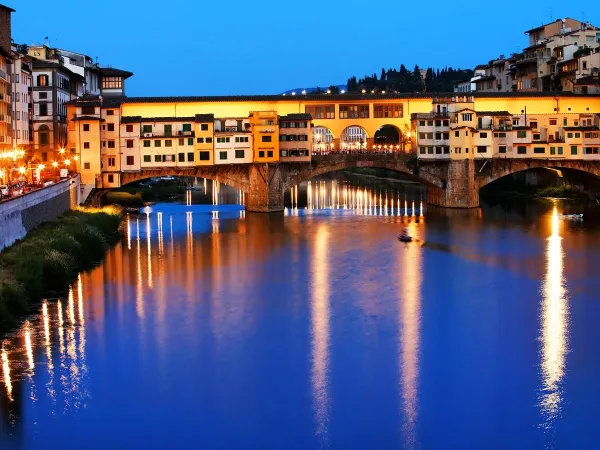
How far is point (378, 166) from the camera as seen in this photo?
141 feet

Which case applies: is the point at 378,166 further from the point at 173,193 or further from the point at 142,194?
the point at 173,193

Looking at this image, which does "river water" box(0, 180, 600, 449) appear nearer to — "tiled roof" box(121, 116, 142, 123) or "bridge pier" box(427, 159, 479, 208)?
"tiled roof" box(121, 116, 142, 123)

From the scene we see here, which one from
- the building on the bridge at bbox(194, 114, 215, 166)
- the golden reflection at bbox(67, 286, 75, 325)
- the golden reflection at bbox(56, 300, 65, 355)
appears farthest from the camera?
the building on the bridge at bbox(194, 114, 215, 166)

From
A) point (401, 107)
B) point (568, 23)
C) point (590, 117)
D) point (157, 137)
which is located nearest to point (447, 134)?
point (401, 107)

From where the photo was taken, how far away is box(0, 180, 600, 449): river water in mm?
13703

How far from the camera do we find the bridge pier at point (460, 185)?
42.4 metres

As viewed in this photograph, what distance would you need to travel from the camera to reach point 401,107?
4466 centimetres

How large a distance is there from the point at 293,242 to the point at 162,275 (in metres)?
7.29

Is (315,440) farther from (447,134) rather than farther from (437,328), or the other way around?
(447,134)

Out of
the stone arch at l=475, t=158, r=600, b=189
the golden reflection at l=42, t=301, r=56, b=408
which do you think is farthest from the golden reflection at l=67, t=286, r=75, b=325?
the stone arch at l=475, t=158, r=600, b=189

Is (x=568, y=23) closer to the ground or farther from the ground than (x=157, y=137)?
farther from the ground

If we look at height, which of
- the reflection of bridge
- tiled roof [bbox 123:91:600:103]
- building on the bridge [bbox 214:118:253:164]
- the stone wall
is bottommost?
the stone wall

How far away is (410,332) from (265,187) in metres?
23.7

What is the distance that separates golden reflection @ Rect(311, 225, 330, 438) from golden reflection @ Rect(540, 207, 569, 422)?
11.3 ft
